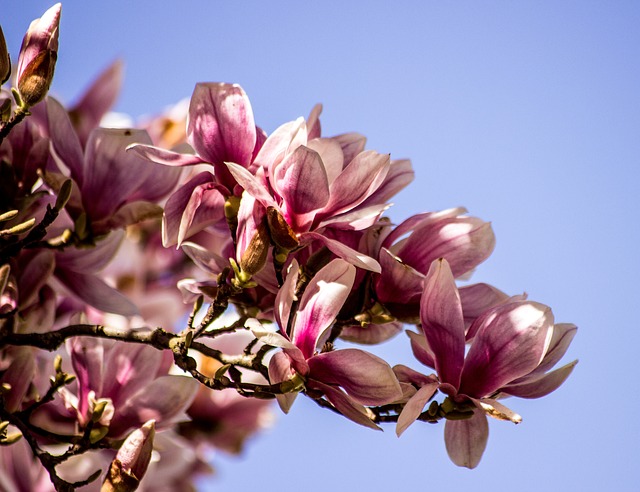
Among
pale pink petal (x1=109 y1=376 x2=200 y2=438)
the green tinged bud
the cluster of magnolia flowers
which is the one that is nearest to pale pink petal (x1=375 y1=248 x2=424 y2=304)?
the cluster of magnolia flowers

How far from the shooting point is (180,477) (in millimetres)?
952

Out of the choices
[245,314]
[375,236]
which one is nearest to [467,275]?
[375,236]

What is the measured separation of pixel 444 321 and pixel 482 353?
0.04 meters

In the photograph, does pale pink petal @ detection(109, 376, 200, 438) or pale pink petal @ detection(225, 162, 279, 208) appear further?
pale pink petal @ detection(109, 376, 200, 438)

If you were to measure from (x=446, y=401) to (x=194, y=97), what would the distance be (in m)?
0.33

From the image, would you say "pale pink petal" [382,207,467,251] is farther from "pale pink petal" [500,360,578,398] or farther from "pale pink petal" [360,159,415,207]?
"pale pink petal" [500,360,578,398]

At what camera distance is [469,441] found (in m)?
0.65

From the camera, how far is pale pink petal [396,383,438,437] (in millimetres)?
558

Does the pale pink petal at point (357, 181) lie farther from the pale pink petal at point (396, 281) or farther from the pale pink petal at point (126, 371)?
the pale pink petal at point (126, 371)

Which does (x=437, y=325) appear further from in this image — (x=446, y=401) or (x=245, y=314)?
(x=245, y=314)

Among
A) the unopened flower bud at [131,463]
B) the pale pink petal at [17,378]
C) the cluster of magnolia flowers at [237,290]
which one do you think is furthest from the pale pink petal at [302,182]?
the pale pink petal at [17,378]

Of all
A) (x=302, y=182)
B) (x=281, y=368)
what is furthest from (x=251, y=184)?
(x=281, y=368)

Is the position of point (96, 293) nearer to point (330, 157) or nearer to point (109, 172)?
point (109, 172)

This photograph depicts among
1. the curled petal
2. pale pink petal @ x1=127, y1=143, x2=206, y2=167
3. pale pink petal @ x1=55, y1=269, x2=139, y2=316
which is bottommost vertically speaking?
pale pink petal @ x1=55, y1=269, x2=139, y2=316
